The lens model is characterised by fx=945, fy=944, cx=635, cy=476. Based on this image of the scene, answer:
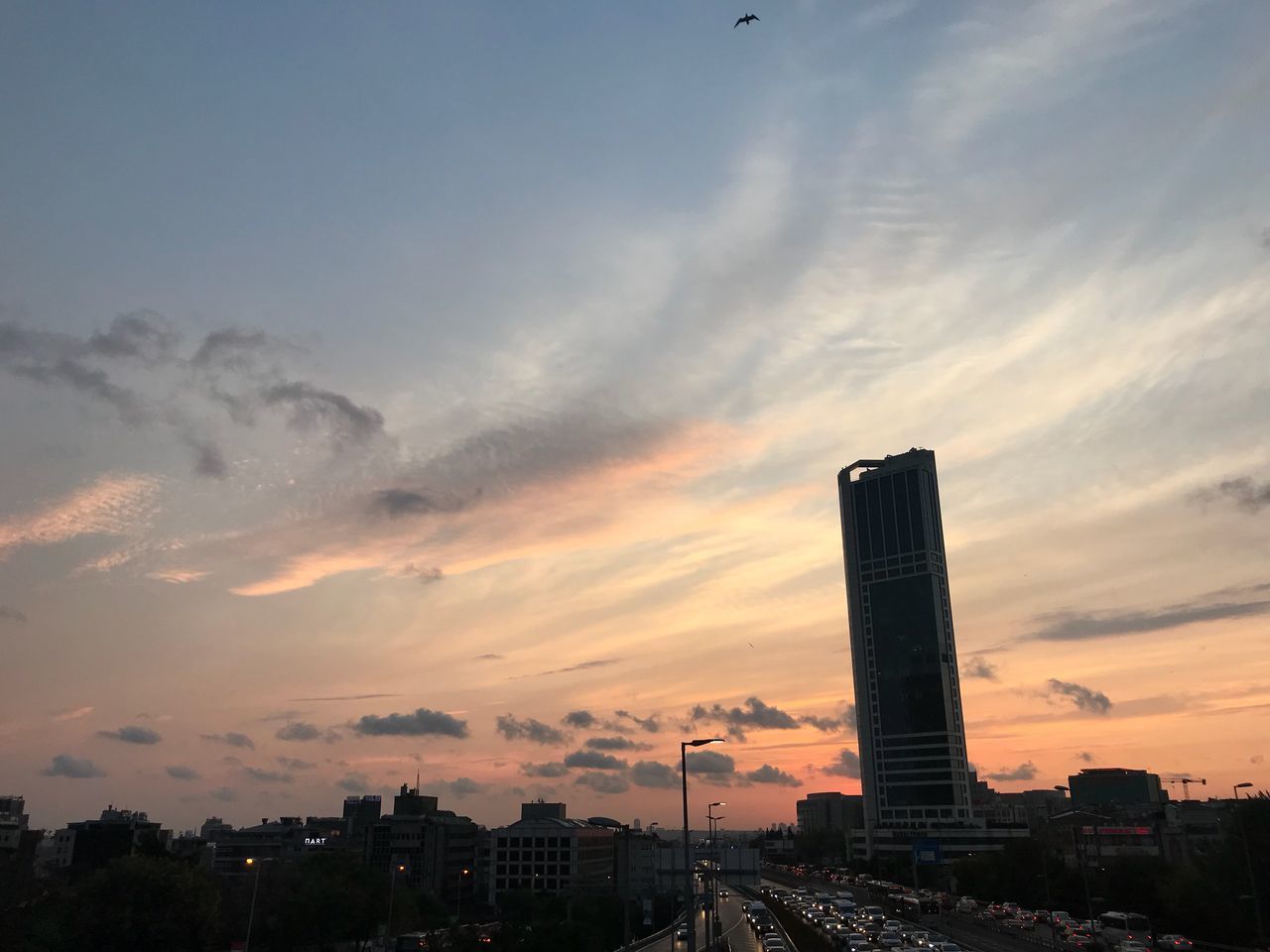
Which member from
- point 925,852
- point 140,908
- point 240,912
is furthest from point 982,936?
point 140,908

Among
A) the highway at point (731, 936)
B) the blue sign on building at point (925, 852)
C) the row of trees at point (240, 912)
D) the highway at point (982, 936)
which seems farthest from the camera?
the blue sign on building at point (925, 852)

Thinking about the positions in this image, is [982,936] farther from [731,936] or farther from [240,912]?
[240,912]

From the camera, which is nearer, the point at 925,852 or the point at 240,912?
the point at 240,912

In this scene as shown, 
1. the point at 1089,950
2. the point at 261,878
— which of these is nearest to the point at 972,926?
the point at 1089,950

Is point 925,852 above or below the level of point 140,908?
below

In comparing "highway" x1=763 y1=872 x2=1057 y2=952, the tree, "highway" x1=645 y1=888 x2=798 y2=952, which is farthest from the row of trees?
"highway" x1=763 y1=872 x2=1057 y2=952

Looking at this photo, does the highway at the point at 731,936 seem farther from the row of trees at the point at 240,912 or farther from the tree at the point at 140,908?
the tree at the point at 140,908

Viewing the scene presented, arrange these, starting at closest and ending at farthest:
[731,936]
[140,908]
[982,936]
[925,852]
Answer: [140,908]
[982,936]
[731,936]
[925,852]

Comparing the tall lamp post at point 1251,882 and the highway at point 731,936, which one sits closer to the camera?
the tall lamp post at point 1251,882

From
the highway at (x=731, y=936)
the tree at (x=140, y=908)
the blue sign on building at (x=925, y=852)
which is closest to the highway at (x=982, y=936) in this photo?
the blue sign on building at (x=925, y=852)

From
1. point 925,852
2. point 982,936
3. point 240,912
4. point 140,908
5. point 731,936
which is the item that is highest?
point 140,908

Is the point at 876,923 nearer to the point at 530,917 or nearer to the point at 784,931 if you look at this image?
the point at 784,931
